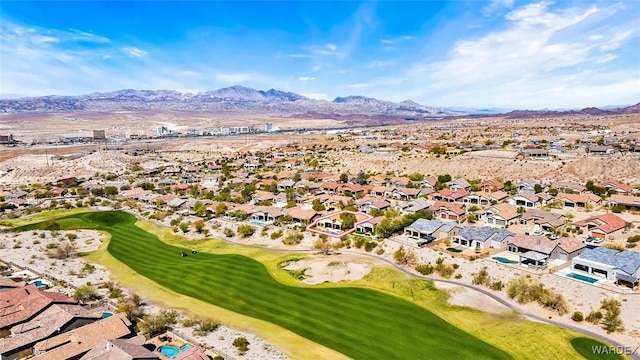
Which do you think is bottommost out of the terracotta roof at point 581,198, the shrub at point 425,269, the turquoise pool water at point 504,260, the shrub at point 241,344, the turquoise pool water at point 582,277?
the shrub at point 241,344

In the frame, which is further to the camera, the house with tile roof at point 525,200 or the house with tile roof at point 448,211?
the house with tile roof at point 525,200

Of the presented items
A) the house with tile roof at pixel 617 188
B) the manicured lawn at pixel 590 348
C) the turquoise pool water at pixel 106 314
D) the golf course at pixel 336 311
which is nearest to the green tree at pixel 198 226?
the golf course at pixel 336 311

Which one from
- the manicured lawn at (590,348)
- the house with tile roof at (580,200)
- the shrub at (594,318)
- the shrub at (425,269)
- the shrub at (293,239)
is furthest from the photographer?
the house with tile roof at (580,200)

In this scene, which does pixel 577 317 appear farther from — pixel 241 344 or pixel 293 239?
pixel 293 239

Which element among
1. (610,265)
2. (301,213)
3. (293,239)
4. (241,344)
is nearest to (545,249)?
(610,265)

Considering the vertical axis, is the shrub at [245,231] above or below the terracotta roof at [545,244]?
below

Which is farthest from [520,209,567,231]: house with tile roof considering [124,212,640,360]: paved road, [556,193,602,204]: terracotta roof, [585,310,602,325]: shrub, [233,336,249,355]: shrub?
[233,336,249,355]: shrub

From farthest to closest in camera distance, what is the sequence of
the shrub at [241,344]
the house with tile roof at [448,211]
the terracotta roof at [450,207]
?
the terracotta roof at [450,207] < the house with tile roof at [448,211] < the shrub at [241,344]

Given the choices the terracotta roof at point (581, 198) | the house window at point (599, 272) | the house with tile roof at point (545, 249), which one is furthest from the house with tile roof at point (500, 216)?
the house window at point (599, 272)

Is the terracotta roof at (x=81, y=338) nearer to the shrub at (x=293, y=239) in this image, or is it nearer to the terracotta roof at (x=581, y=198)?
the shrub at (x=293, y=239)
